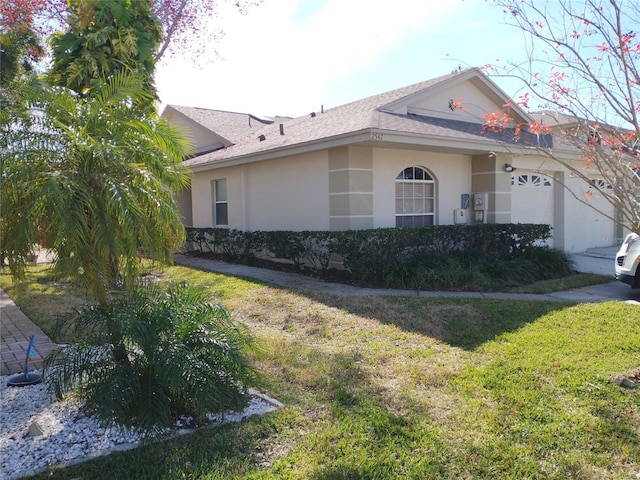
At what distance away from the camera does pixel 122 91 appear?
4.72m

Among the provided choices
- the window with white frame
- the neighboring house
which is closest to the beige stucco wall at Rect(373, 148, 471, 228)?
the neighboring house

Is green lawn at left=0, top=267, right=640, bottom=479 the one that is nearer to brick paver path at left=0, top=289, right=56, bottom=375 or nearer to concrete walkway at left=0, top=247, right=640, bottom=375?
concrete walkway at left=0, top=247, right=640, bottom=375

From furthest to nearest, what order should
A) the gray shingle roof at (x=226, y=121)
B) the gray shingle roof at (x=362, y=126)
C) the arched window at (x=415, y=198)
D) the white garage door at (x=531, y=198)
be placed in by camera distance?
the gray shingle roof at (x=226, y=121), the white garage door at (x=531, y=198), the arched window at (x=415, y=198), the gray shingle roof at (x=362, y=126)

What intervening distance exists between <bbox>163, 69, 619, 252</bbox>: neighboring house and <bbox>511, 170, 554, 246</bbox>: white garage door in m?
0.03

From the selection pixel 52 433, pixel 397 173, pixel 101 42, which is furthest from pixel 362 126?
pixel 52 433

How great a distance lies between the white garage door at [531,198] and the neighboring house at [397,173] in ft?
0.10

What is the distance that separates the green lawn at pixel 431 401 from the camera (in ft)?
11.9

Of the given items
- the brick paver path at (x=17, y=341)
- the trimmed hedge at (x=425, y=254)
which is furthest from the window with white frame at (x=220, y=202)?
the brick paver path at (x=17, y=341)

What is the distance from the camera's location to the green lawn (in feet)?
11.9

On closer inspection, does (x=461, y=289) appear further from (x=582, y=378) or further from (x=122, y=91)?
(x=122, y=91)

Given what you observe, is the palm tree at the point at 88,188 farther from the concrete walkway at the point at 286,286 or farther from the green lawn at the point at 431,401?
the concrete walkway at the point at 286,286

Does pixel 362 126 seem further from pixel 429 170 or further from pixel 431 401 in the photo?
pixel 431 401

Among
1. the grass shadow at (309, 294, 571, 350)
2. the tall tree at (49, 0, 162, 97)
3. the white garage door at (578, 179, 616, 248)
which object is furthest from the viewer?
the white garage door at (578, 179, 616, 248)

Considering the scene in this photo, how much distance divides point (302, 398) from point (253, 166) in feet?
33.0
